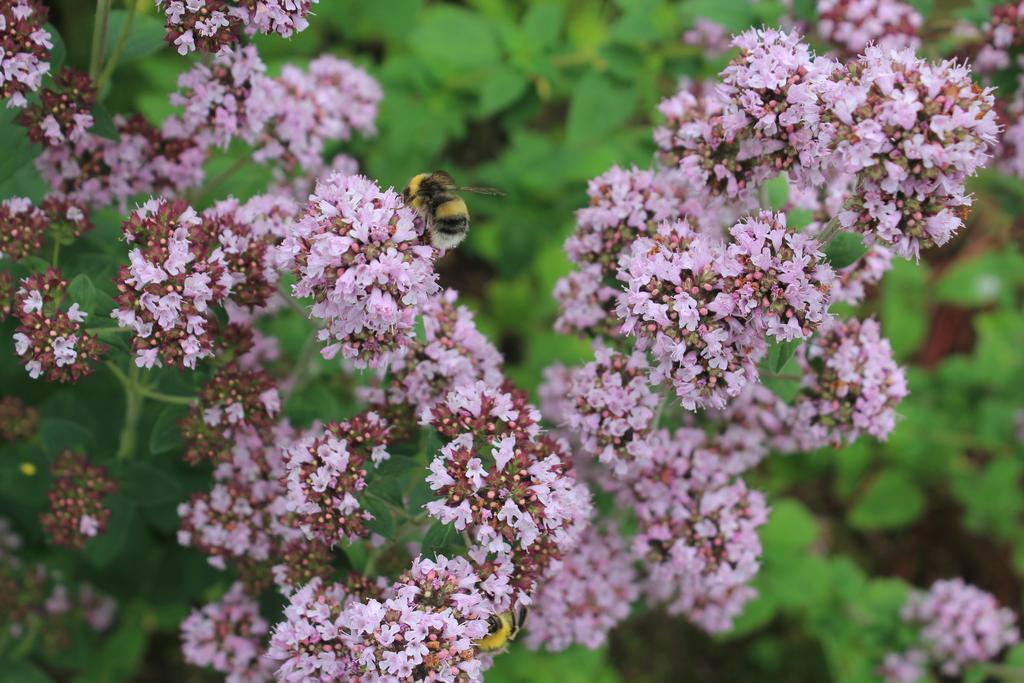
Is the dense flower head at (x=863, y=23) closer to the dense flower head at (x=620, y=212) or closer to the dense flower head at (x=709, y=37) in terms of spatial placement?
the dense flower head at (x=709, y=37)

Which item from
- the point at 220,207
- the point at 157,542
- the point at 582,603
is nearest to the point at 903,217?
the point at 582,603

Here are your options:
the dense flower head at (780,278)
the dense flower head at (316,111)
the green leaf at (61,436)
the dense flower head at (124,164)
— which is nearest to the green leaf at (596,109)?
the dense flower head at (316,111)

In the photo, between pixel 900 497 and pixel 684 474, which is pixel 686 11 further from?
pixel 900 497

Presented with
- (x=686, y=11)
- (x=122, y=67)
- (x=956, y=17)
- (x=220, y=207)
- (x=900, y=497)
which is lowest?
(x=220, y=207)

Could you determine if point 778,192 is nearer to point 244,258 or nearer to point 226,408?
point 244,258

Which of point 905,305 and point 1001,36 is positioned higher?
point 905,305

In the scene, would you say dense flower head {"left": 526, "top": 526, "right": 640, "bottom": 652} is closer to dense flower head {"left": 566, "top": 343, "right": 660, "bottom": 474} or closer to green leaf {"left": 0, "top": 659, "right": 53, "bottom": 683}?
dense flower head {"left": 566, "top": 343, "right": 660, "bottom": 474}

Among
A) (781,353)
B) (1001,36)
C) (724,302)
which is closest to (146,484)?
(724,302)
